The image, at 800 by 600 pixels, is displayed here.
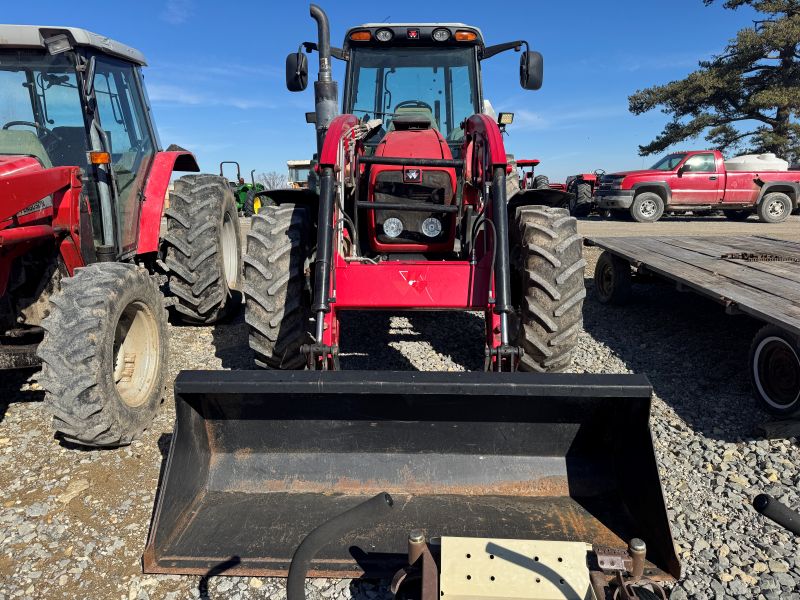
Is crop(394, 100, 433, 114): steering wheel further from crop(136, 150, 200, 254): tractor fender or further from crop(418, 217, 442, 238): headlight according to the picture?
crop(136, 150, 200, 254): tractor fender

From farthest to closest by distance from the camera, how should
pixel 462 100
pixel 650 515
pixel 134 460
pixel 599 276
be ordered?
pixel 599 276 < pixel 462 100 < pixel 134 460 < pixel 650 515

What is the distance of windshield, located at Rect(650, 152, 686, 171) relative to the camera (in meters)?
15.5

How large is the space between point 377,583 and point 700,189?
16.2 m

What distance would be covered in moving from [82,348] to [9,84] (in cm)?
221

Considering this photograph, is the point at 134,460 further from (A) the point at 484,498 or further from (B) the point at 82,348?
(A) the point at 484,498

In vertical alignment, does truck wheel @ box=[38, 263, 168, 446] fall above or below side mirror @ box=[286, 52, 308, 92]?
below

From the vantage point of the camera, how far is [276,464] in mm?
2621

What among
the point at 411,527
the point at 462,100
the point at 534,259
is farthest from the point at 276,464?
the point at 462,100

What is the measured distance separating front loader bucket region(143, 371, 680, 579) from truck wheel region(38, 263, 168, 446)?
691mm

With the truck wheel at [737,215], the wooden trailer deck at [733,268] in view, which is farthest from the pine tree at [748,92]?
the wooden trailer deck at [733,268]

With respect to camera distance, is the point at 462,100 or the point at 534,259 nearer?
the point at 534,259

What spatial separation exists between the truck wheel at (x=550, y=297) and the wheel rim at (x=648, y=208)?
13434mm

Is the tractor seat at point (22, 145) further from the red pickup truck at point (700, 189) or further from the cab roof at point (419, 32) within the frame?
the red pickup truck at point (700, 189)

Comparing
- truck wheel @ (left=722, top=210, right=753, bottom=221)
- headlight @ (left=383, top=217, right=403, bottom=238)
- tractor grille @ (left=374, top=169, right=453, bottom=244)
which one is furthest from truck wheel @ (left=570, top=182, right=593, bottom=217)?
headlight @ (left=383, top=217, right=403, bottom=238)
